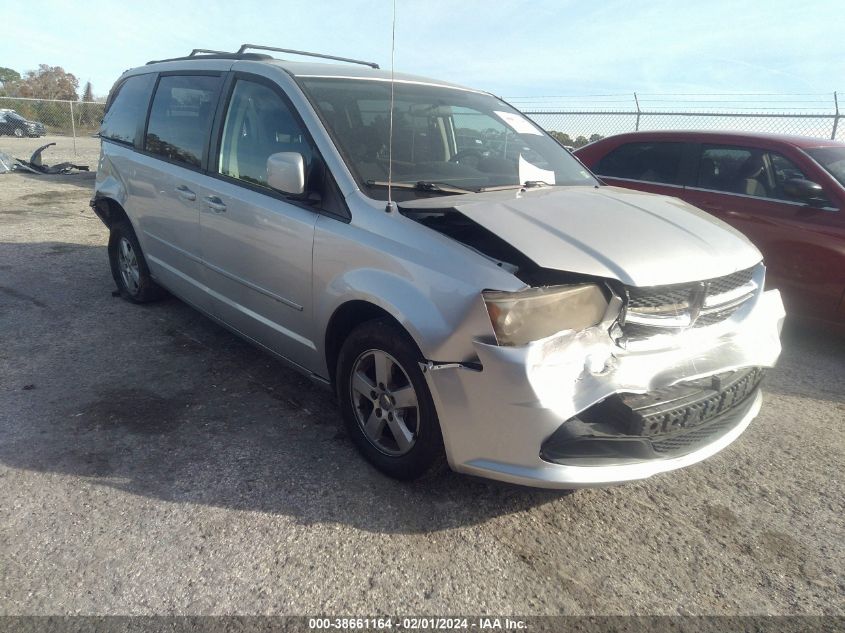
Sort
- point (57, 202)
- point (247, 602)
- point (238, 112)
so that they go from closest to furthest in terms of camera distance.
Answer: point (247, 602)
point (238, 112)
point (57, 202)

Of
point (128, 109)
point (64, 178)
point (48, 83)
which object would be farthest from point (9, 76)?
point (128, 109)

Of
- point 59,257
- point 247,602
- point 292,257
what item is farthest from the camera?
point 59,257

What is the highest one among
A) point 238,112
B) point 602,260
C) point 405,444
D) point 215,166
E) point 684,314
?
point 238,112

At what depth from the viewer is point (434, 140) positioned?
3.41 meters

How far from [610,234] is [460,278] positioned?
2.29 feet

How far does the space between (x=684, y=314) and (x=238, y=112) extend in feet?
8.89

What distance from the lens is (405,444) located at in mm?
2711

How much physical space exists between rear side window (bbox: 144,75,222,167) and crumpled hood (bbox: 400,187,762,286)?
1.87 metres

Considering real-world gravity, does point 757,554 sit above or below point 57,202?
below

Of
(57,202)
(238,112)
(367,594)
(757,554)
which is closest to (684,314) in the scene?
(757,554)

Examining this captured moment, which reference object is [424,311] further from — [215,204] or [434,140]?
[215,204]

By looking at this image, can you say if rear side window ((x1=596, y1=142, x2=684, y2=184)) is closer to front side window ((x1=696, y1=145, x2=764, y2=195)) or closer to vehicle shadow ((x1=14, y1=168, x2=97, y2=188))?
front side window ((x1=696, y1=145, x2=764, y2=195))

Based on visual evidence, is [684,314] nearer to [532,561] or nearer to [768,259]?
[532,561]

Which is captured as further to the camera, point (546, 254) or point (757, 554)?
point (757, 554)
